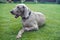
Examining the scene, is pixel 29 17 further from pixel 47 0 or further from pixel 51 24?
pixel 47 0

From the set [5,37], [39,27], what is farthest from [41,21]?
[5,37]

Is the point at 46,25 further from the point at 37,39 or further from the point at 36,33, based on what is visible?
the point at 37,39

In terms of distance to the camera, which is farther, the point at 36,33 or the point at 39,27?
the point at 39,27

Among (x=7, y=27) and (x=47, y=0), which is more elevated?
(x=7, y=27)

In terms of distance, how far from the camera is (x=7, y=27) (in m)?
5.54

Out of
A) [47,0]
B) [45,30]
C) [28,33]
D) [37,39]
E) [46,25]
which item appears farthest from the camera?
[47,0]

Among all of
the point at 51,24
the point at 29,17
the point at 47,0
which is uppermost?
the point at 29,17

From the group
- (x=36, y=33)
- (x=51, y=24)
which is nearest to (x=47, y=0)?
(x=51, y=24)

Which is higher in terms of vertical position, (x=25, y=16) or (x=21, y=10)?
(x=21, y=10)

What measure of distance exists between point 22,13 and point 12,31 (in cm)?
50

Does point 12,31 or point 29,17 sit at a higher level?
point 29,17

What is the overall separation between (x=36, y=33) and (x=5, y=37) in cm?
75

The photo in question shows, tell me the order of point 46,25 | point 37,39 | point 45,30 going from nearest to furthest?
point 37,39 → point 45,30 → point 46,25

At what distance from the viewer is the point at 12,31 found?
5.09 m
